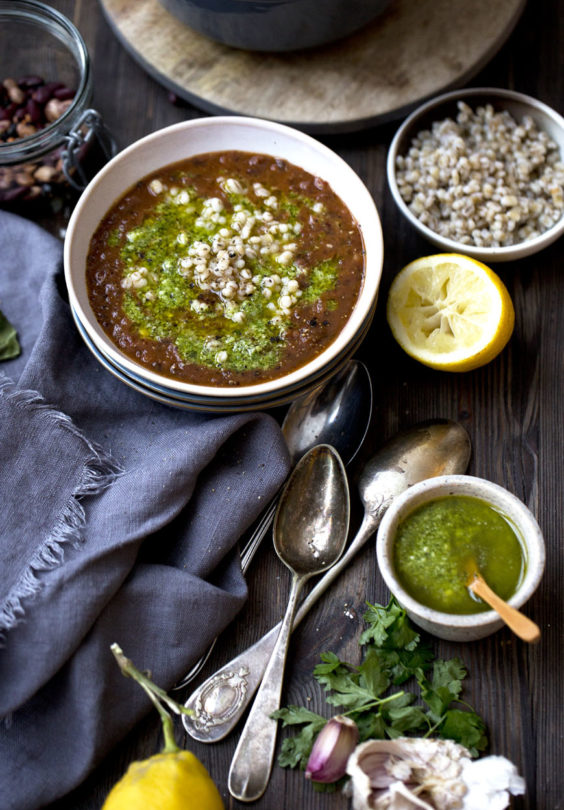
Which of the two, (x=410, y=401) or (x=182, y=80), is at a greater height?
(x=182, y=80)

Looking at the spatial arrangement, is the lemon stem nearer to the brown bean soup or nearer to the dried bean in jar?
the brown bean soup

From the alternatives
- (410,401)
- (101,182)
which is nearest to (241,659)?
(410,401)

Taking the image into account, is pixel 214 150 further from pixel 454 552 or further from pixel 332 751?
pixel 332 751

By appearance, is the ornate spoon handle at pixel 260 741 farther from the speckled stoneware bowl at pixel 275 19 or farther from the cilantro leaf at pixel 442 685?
the speckled stoneware bowl at pixel 275 19

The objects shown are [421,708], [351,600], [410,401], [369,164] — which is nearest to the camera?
[421,708]

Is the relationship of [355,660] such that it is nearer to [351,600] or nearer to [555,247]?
[351,600]

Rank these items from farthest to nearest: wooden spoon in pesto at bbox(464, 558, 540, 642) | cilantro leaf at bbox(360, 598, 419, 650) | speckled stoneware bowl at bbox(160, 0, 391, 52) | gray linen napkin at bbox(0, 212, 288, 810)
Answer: speckled stoneware bowl at bbox(160, 0, 391, 52) < cilantro leaf at bbox(360, 598, 419, 650) < gray linen napkin at bbox(0, 212, 288, 810) < wooden spoon in pesto at bbox(464, 558, 540, 642)

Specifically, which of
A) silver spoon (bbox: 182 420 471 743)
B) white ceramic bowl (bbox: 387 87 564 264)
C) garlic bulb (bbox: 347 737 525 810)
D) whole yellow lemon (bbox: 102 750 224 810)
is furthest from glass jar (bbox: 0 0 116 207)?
garlic bulb (bbox: 347 737 525 810)

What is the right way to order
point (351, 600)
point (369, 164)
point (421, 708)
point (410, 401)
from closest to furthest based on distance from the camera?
point (421, 708) → point (351, 600) → point (410, 401) → point (369, 164)
